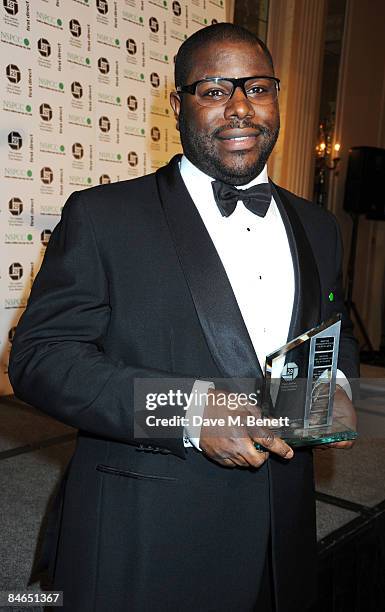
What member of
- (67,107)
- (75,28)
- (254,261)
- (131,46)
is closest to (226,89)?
(254,261)

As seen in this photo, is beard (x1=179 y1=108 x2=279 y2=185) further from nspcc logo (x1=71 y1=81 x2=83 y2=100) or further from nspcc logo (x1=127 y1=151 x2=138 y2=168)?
nspcc logo (x1=127 y1=151 x2=138 y2=168)

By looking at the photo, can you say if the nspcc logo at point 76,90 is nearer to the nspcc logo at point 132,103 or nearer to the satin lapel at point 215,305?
the nspcc logo at point 132,103

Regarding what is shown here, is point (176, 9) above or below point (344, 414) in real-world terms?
above

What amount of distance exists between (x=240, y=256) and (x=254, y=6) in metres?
6.14

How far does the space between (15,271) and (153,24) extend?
218cm

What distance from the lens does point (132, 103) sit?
15.7ft

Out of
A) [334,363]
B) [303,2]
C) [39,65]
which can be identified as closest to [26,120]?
[39,65]

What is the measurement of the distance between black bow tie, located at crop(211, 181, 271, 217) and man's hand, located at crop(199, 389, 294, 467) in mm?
440

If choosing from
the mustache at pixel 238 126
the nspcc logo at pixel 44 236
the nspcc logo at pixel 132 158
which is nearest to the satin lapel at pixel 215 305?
the mustache at pixel 238 126

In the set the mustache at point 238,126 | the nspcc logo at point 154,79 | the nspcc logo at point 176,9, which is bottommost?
the mustache at point 238,126

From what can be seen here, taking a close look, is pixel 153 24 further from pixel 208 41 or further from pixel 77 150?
pixel 208 41

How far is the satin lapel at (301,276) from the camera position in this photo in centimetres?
133

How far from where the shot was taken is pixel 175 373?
1204mm

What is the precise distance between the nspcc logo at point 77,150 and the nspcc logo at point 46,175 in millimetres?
247
